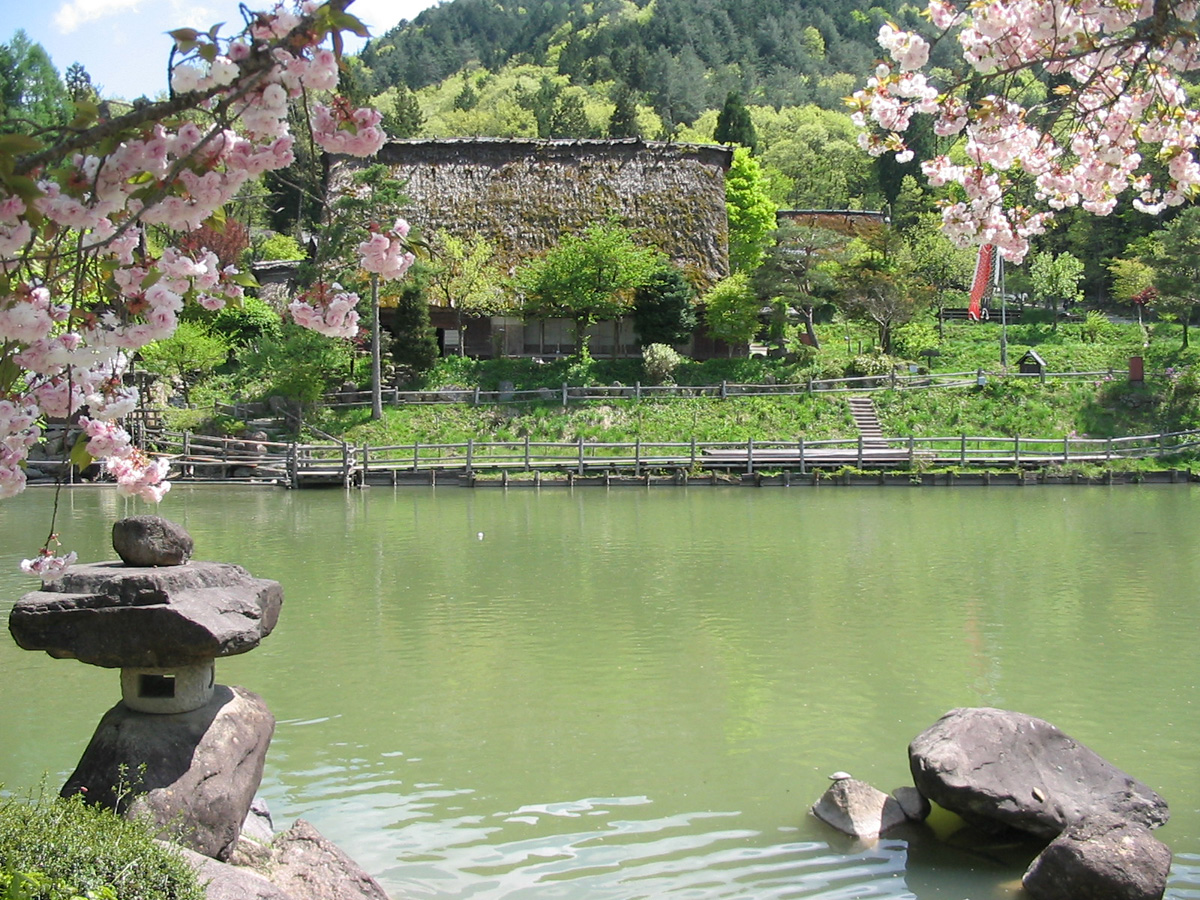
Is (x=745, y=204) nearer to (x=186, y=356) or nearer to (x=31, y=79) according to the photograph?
(x=186, y=356)

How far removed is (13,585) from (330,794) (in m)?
8.68

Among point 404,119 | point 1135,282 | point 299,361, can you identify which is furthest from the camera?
point 404,119

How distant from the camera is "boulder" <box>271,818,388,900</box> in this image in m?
5.64

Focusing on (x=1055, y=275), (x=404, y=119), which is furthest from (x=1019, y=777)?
(x=404, y=119)

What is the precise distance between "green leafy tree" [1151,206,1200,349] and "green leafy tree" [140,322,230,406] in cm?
2969

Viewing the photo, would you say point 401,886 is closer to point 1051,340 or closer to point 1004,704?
point 1004,704

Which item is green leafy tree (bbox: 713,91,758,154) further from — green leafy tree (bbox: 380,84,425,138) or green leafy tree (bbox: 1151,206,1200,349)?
green leafy tree (bbox: 1151,206,1200,349)

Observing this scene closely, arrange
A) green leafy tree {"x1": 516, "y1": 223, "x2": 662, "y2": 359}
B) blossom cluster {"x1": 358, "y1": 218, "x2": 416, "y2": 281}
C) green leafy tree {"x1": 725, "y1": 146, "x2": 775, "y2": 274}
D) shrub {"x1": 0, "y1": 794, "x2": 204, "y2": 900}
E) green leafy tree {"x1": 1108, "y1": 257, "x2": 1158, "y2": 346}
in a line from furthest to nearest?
green leafy tree {"x1": 725, "y1": 146, "x2": 775, "y2": 274}, green leafy tree {"x1": 1108, "y1": 257, "x2": 1158, "y2": 346}, green leafy tree {"x1": 516, "y1": 223, "x2": 662, "y2": 359}, blossom cluster {"x1": 358, "y1": 218, "x2": 416, "y2": 281}, shrub {"x1": 0, "y1": 794, "x2": 204, "y2": 900}

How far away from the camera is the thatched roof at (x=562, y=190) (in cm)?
3962

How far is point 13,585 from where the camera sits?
45.9 feet

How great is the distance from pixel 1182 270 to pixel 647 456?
60.5 feet

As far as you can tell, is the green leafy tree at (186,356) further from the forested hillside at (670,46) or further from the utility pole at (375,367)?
the forested hillside at (670,46)

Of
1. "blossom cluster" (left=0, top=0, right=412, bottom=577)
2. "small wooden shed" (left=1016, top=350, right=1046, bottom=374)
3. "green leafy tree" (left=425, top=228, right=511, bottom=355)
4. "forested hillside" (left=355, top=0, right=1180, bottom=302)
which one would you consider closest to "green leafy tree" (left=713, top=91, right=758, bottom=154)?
"forested hillside" (left=355, top=0, right=1180, bottom=302)

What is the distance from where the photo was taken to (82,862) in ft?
14.2
